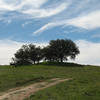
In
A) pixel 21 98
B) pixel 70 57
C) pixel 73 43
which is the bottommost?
pixel 21 98

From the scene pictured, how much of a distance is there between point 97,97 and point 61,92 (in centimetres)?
339

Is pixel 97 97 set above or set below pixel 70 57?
below

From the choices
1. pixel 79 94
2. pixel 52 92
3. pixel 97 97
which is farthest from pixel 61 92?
pixel 97 97

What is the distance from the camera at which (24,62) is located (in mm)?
88375

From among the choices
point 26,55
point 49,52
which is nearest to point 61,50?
point 49,52

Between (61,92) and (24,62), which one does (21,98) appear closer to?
(61,92)

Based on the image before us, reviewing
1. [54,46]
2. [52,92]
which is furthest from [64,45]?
[52,92]

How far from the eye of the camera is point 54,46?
86875mm

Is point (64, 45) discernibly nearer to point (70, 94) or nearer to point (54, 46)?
point (54, 46)

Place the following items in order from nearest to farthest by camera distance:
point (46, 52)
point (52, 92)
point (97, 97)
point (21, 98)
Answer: point (97, 97)
point (21, 98)
point (52, 92)
point (46, 52)

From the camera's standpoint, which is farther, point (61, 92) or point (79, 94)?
point (61, 92)

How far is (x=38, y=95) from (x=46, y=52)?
69.0 m

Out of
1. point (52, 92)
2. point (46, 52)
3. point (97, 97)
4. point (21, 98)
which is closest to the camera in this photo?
point (97, 97)

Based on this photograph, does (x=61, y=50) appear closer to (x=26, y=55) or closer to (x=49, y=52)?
(x=49, y=52)
